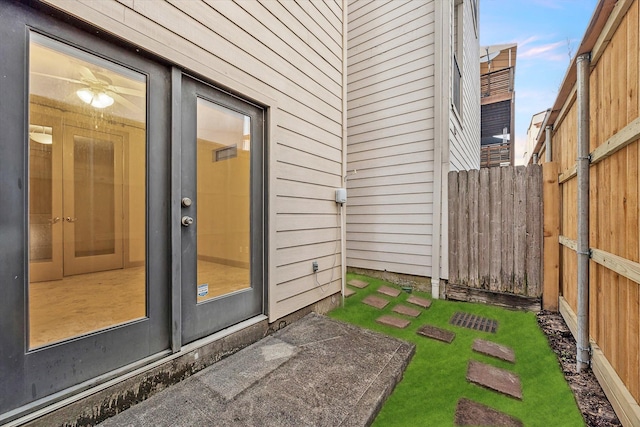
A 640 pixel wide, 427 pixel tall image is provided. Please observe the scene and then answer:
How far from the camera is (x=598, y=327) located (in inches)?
71.8

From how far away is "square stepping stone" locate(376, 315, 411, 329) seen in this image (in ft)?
8.97

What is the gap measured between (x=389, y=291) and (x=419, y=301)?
404 mm

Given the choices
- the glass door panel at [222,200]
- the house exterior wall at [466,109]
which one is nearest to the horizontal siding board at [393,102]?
the house exterior wall at [466,109]

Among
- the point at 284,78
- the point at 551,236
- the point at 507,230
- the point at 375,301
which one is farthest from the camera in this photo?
the point at 375,301

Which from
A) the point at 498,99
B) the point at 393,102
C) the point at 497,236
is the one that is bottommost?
the point at 497,236

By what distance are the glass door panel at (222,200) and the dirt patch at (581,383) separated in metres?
2.30

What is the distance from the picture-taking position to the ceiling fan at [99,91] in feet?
4.55

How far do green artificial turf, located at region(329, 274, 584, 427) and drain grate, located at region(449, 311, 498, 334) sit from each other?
66 mm

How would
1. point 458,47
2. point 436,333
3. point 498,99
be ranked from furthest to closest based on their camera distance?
1. point 498,99
2. point 458,47
3. point 436,333

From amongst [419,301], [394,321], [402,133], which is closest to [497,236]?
[419,301]

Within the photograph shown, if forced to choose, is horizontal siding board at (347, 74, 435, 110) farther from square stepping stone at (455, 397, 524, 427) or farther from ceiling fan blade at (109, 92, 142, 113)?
square stepping stone at (455, 397, 524, 427)

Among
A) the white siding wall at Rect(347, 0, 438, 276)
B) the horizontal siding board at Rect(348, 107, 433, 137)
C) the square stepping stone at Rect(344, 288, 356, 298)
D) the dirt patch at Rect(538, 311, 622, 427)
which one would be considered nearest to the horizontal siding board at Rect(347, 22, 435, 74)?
the white siding wall at Rect(347, 0, 438, 276)

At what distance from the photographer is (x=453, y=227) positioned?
138 inches

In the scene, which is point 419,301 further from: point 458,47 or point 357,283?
point 458,47
